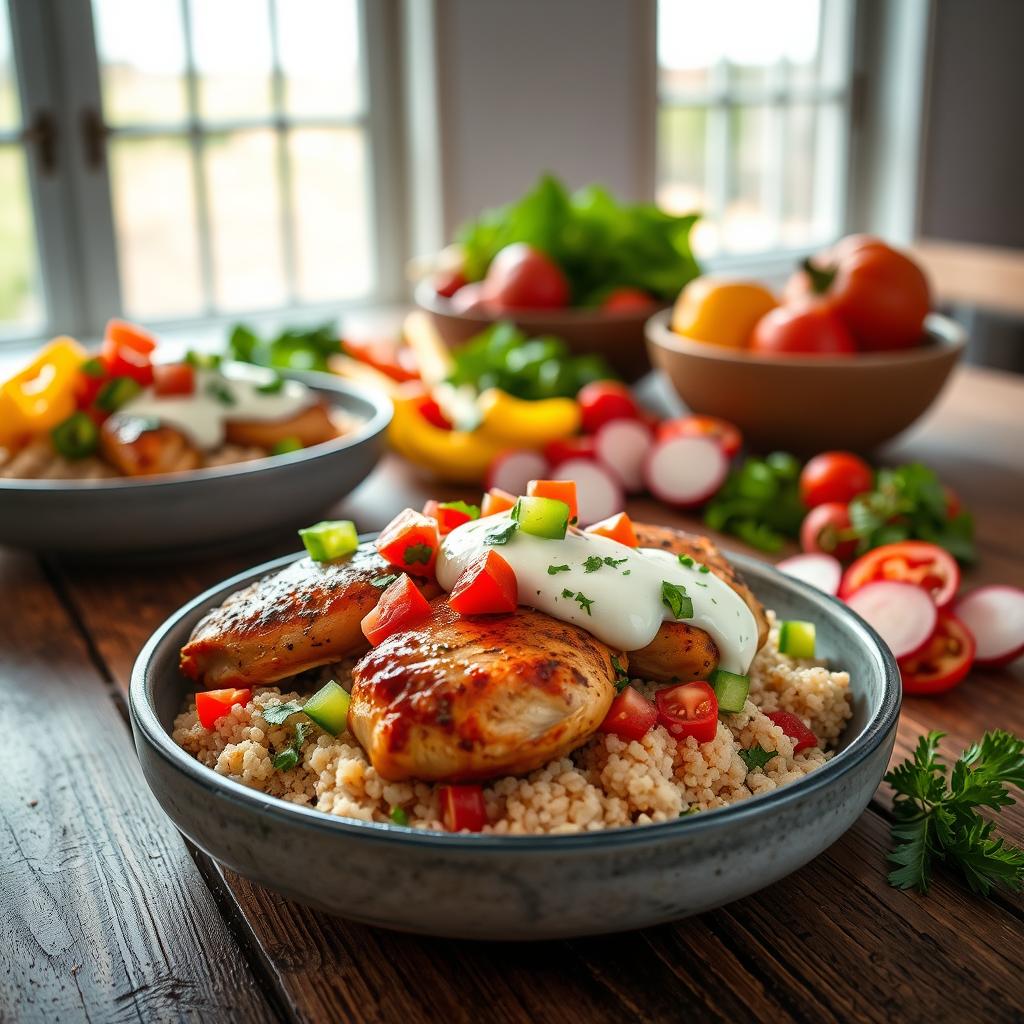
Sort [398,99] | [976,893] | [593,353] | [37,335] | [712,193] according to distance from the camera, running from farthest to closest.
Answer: [712,193], [398,99], [37,335], [593,353], [976,893]

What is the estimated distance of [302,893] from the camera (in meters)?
0.78

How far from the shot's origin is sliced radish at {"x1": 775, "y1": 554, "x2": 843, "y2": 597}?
1.51m

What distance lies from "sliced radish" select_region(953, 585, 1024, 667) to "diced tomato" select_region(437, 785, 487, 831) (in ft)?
2.51

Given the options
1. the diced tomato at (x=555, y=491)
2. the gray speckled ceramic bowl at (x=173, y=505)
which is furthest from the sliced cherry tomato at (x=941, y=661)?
the gray speckled ceramic bowl at (x=173, y=505)

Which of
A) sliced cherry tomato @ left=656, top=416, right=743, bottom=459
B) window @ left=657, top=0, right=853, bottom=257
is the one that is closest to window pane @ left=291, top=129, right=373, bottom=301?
window @ left=657, top=0, right=853, bottom=257

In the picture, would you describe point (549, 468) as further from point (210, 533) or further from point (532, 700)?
point (532, 700)

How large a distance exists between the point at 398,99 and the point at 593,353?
6.63ft

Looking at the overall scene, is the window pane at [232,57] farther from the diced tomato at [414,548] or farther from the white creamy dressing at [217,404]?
the diced tomato at [414,548]

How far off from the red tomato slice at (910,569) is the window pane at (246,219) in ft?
9.95

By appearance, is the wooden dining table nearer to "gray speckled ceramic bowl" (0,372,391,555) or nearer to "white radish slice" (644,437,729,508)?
"gray speckled ceramic bowl" (0,372,391,555)

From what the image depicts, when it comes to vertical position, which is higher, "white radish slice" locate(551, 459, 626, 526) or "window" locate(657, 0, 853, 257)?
"window" locate(657, 0, 853, 257)

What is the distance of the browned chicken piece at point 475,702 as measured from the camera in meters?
0.80

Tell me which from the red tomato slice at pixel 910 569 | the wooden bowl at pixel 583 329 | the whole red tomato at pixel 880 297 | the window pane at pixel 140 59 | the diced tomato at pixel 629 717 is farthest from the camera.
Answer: the window pane at pixel 140 59

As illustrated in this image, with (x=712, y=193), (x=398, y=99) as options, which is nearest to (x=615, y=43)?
(x=398, y=99)
